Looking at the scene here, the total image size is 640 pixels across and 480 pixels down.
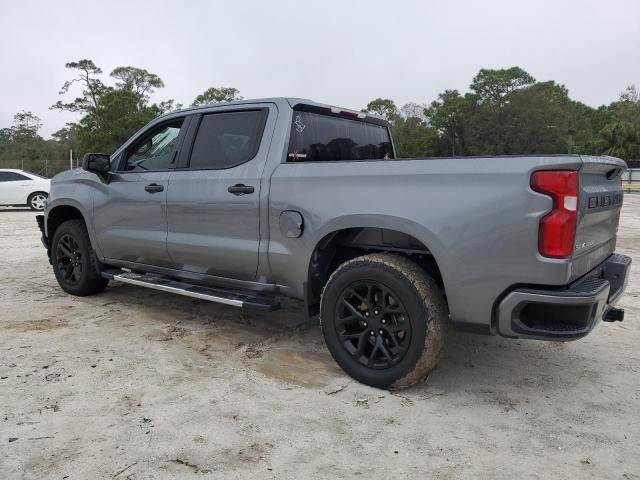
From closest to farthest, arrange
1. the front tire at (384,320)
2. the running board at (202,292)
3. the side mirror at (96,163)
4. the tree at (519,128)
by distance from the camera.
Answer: the front tire at (384,320)
the running board at (202,292)
the side mirror at (96,163)
the tree at (519,128)

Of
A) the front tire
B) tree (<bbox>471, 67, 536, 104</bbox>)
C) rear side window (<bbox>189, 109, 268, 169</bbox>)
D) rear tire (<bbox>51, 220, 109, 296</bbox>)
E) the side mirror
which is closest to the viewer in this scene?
the front tire

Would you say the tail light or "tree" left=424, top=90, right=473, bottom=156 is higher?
"tree" left=424, top=90, right=473, bottom=156

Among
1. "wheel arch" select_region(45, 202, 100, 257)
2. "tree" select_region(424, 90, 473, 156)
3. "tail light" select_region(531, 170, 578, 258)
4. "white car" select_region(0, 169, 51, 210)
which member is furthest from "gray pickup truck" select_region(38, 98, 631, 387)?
"tree" select_region(424, 90, 473, 156)

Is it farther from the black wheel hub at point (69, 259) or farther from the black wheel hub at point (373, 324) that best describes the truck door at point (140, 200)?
the black wheel hub at point (373, 324)

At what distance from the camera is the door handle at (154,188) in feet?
14.8

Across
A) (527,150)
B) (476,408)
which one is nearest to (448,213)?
(476,408)

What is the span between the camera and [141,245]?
4777mm

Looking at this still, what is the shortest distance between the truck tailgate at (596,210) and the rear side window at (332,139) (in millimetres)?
1959

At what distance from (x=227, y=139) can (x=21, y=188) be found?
14.6 m

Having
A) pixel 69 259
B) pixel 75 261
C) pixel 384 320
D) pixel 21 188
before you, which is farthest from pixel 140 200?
pixel 21 188

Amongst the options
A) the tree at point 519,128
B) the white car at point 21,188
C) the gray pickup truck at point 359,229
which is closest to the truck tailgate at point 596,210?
the gray pickup truck at point 359,229

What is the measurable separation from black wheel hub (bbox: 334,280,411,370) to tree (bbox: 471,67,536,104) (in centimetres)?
6525

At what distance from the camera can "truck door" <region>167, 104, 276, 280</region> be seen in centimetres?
394

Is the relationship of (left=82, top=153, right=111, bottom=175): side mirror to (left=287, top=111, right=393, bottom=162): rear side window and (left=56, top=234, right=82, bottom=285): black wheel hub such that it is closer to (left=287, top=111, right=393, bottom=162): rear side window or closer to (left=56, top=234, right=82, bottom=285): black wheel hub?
(left=56, top=234, right=82, bottom=285): black wheel hub
